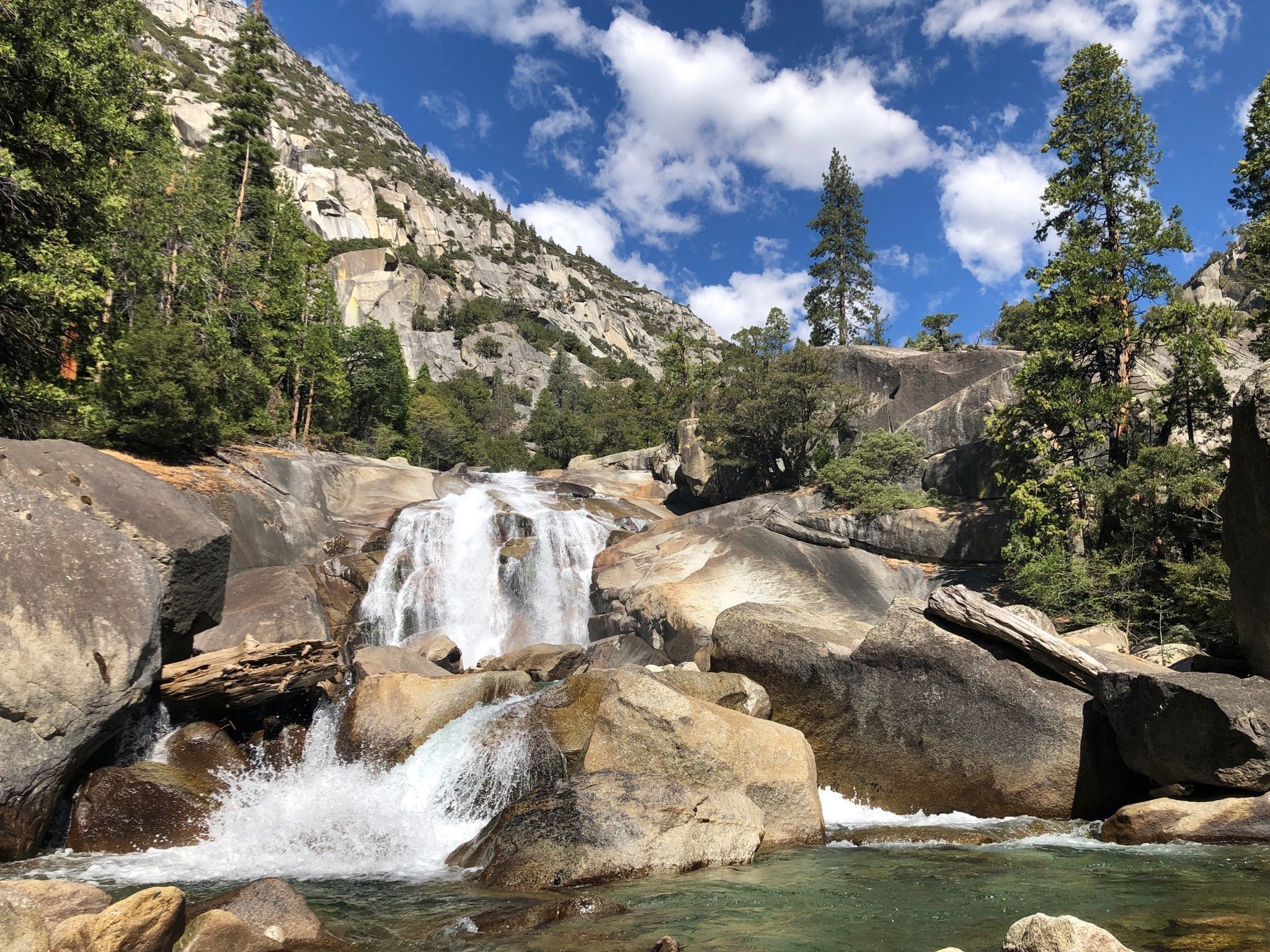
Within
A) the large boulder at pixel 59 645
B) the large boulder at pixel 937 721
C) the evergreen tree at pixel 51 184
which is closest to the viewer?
the large boulder at pixel 59 645

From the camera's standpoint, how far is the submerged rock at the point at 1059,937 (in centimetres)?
457

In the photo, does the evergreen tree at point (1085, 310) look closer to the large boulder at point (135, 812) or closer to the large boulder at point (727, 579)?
the large boulder at point (727, 579)

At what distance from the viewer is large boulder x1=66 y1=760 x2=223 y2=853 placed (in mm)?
9664

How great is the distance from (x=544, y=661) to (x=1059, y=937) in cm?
1663

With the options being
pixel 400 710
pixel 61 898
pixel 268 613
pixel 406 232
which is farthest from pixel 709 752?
pixel 406 232

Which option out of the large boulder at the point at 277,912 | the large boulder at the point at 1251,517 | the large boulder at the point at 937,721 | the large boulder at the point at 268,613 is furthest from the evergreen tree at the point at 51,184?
the large boulder at the point at 1251,517

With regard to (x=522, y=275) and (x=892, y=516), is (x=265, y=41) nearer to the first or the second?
(x=892, y=516)

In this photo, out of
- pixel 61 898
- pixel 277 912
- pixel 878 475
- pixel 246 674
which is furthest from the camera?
pixel 878 475

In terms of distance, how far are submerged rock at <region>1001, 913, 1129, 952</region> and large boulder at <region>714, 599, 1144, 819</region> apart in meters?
7.15

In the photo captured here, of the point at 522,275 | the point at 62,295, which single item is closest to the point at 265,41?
the point at 62,295

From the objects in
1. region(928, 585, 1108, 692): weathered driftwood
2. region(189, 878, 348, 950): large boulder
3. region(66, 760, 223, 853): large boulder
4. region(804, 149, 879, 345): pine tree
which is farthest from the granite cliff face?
region(189, 878, 348, 950): large boulder

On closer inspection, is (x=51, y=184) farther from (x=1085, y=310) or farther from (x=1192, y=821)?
(x=1085, y=310)

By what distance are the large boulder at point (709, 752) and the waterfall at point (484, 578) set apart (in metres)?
14.3

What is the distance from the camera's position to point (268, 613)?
51.6 ft
